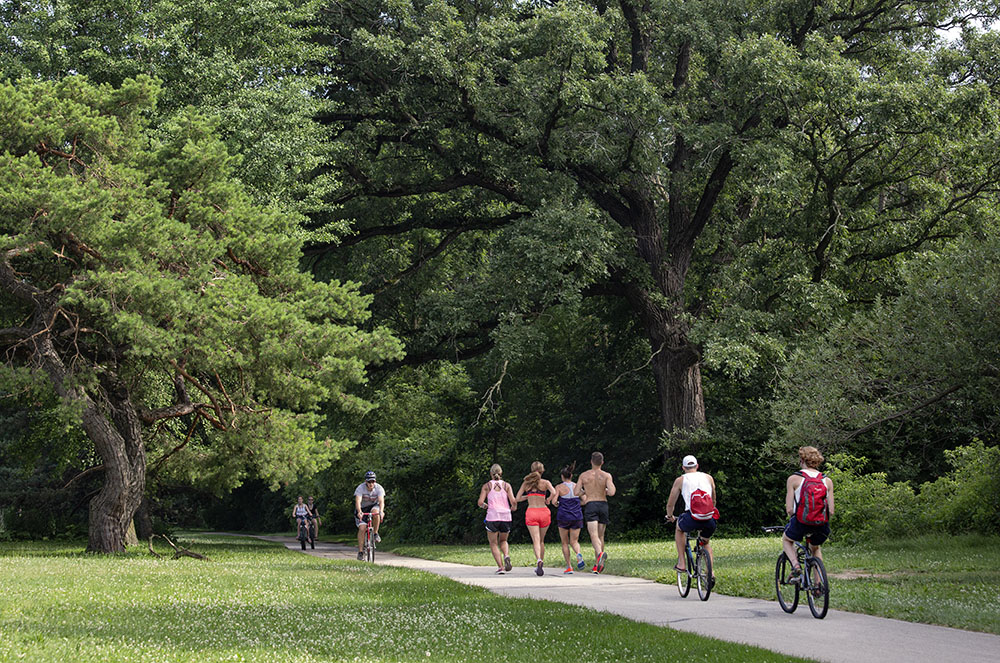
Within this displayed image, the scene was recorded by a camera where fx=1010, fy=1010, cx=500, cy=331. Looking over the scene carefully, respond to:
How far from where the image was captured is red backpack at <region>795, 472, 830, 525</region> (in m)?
10.8

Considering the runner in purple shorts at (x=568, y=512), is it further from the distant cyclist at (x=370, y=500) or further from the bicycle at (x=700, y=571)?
the distant cyclist at (x=370, y=500)

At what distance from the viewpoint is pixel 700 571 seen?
12273 millimetres

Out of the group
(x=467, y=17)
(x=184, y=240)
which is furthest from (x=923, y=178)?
(x=184, y=240)

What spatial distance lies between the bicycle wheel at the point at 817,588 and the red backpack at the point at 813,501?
1.40 ft

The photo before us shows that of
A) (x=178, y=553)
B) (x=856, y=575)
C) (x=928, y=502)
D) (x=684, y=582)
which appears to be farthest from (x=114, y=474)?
(x=928, y=502)

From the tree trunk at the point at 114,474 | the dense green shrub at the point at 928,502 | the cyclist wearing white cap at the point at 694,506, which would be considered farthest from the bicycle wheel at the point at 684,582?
the tree trunk at the point at 114,474

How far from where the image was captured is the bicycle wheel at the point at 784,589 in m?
11.0

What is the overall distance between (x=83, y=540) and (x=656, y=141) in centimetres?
2811

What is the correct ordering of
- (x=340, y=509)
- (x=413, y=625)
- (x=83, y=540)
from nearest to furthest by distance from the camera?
(x=413, y=625), (x=83, y=540), (x=340, y=509)

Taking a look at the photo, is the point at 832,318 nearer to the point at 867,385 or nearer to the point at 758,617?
the point at 867,385

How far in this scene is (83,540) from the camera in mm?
39906

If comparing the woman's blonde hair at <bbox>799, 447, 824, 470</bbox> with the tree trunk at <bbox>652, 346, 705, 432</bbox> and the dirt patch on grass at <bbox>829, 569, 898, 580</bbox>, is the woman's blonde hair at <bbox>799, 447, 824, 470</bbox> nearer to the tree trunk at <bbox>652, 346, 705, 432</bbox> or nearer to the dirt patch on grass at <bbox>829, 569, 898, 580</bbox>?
the dirt patch on grass at <bbox>829, 569, 898, 580</bbox>

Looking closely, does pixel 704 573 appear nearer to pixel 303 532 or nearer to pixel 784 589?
pixel 784 589

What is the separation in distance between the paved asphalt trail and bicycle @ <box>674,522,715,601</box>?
0.14 m
